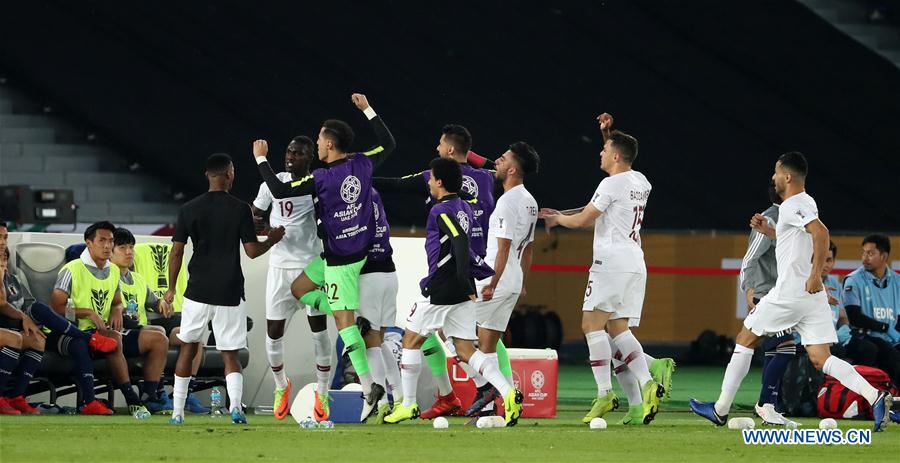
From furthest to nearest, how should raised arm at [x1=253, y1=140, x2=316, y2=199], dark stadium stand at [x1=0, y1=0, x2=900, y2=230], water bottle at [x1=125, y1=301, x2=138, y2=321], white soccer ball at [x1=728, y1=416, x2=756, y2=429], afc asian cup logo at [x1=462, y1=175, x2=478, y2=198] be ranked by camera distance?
dark stadium stand at [x1=0, y1=0, x2=900, y2=230]
water bottle at [x1=125, y1=301, x2=138, y2=321]
afc asian cup logo at [x1=462, y1=175, x2=478, y2=198]
white soccer ball at [x1=728, y1=416, x2=756, y2=429]
raised arm at [x1=253, y1=140, x2=316, y2=199]

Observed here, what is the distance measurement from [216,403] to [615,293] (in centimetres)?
341

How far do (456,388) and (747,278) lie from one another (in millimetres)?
2373

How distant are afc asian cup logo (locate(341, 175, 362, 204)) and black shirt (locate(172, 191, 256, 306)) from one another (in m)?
0.64

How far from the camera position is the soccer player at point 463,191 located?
34.4ft

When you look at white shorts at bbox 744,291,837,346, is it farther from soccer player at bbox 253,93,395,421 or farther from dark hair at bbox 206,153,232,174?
dark hair at bbox 206,153,232,174

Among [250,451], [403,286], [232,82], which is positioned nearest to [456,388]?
[403,286]

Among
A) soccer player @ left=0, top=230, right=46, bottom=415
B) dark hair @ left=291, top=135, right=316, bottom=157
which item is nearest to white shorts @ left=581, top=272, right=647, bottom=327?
dark hair @ left=291, top=135, right=316, bottom=157

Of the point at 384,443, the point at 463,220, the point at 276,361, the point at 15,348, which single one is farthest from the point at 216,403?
the point at 384,443

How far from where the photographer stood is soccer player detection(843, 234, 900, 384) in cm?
1309

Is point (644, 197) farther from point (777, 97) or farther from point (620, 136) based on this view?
point (777, 97)

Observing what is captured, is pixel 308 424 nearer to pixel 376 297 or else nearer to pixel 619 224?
pixel 376 297

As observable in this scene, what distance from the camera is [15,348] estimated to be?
36.8 ft

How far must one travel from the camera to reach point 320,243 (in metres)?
10.7

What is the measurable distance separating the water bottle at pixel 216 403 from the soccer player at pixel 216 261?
1.40 m
